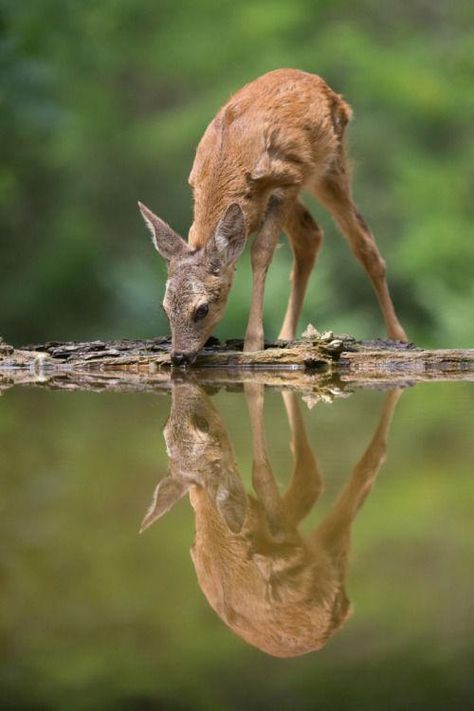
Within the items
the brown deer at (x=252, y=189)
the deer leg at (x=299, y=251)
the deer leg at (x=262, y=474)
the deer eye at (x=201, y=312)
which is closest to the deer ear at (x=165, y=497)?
the deer leg at (x=262, y=474)

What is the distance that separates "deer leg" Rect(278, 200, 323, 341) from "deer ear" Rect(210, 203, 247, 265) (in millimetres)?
1576

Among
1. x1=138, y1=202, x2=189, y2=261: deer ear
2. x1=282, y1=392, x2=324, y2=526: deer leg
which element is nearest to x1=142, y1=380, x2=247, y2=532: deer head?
x1=282, y1=392, x2=324, y2=526: deer leg

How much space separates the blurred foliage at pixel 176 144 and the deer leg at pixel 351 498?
456 inches

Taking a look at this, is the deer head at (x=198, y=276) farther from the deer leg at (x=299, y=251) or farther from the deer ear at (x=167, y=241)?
the deer leg at (x=299, y=251)

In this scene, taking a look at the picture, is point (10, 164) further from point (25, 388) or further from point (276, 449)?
point (276, 449)

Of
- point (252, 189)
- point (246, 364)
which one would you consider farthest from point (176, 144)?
point (246, 364)

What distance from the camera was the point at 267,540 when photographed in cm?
289

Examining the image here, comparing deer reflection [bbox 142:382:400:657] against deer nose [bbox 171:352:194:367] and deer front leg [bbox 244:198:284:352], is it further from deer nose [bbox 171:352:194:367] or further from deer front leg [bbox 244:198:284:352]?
deer front leg [bbox 244:198:284:352]

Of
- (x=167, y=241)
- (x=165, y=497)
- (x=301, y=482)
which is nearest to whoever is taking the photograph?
(x=165, y=497)

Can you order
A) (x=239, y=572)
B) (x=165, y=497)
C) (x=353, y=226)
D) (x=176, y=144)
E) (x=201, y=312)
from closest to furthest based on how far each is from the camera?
(x=239, y=572) → (x=165, y=497) → (x=201, y=312) → (x=353, y=226) → (x=176, y=144)

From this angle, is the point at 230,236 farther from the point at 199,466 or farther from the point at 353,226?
the point at 199,466

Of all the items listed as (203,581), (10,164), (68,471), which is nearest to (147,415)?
(68,471)

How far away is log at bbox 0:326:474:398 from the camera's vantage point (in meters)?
7.06

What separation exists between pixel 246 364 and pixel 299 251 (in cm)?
216
